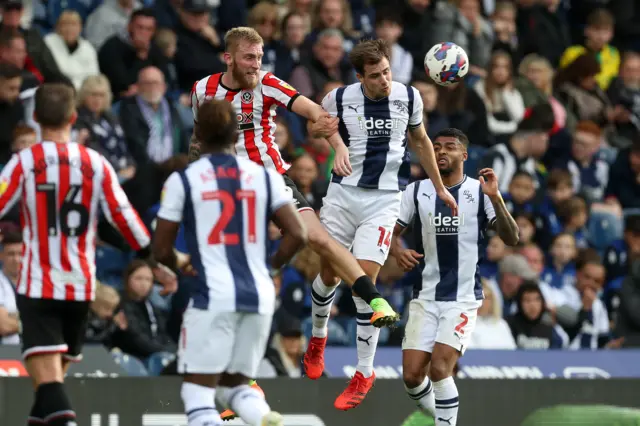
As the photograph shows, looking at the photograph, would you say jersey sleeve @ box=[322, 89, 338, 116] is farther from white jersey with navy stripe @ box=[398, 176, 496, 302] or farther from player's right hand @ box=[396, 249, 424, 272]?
player's right hand @ box=[396, 249, 424, 272]

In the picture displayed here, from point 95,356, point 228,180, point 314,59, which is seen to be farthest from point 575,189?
point 228,180

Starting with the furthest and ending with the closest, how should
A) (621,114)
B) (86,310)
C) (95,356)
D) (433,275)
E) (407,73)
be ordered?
(621,114) → (407,73) → (95,356) → (433,275) → (86,310)

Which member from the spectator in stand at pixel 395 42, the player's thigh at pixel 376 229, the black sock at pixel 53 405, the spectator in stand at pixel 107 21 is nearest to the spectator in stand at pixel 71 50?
the spectator in stand at pixel 107 21

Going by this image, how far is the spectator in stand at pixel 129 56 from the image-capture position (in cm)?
1655

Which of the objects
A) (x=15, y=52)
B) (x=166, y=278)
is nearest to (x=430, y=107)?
(x=166, y=278)

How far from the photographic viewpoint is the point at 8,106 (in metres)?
15.1

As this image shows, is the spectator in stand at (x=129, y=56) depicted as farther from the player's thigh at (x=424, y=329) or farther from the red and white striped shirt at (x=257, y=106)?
the player's thigh at (x=424, y=329)

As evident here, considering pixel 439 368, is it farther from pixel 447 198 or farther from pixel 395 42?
pixel 395 42

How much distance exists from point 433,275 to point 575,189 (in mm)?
7421

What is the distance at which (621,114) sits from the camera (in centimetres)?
2044

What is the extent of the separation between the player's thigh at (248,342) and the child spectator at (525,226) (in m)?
8.40

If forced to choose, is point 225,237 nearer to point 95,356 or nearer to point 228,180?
point 228,180

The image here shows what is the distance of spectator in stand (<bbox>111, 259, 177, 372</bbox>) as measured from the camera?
1386 centimetres

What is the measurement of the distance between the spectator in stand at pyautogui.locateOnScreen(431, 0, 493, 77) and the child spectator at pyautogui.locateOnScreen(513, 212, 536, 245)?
2.61 metres
